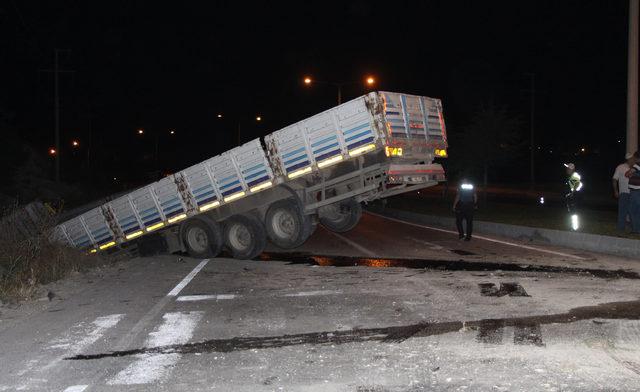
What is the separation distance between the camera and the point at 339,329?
22.9 ft

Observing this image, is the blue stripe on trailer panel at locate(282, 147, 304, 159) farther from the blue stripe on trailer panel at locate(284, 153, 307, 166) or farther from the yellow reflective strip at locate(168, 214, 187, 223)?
the yellow reflective strip at locate(168, 214, 187, 223)

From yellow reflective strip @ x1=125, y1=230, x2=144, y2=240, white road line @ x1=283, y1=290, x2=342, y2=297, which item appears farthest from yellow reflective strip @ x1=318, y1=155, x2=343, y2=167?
yellow reflective strip @ x1=125, y1=230, x2=144, y2=240

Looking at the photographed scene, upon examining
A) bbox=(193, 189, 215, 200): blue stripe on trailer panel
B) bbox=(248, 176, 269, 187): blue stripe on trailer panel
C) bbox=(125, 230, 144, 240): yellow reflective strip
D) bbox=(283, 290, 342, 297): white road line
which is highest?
bbox=(248, 176, 269, 187): blue stripe on trailer panel

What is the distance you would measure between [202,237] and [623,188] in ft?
32.1

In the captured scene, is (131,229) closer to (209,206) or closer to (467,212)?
(209,206)

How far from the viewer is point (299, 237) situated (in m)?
13.6

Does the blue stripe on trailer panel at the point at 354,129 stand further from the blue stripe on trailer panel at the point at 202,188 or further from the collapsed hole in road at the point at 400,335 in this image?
the collapsed hole in road at the point at 400,335

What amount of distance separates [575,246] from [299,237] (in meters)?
6.41

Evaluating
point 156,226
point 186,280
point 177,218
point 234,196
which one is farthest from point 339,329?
point 156,226

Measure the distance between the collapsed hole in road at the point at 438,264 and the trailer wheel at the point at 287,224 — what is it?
0.37 m

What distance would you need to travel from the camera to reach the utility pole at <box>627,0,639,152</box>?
15.2 m

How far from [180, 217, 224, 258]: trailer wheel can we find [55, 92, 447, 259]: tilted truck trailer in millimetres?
23

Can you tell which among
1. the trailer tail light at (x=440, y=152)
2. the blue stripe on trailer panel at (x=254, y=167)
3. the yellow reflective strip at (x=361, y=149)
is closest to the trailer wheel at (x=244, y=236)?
the blue stripe on trailer panel at (x=254, y=167)

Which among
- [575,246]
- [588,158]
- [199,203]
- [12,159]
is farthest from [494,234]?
[588,158]
